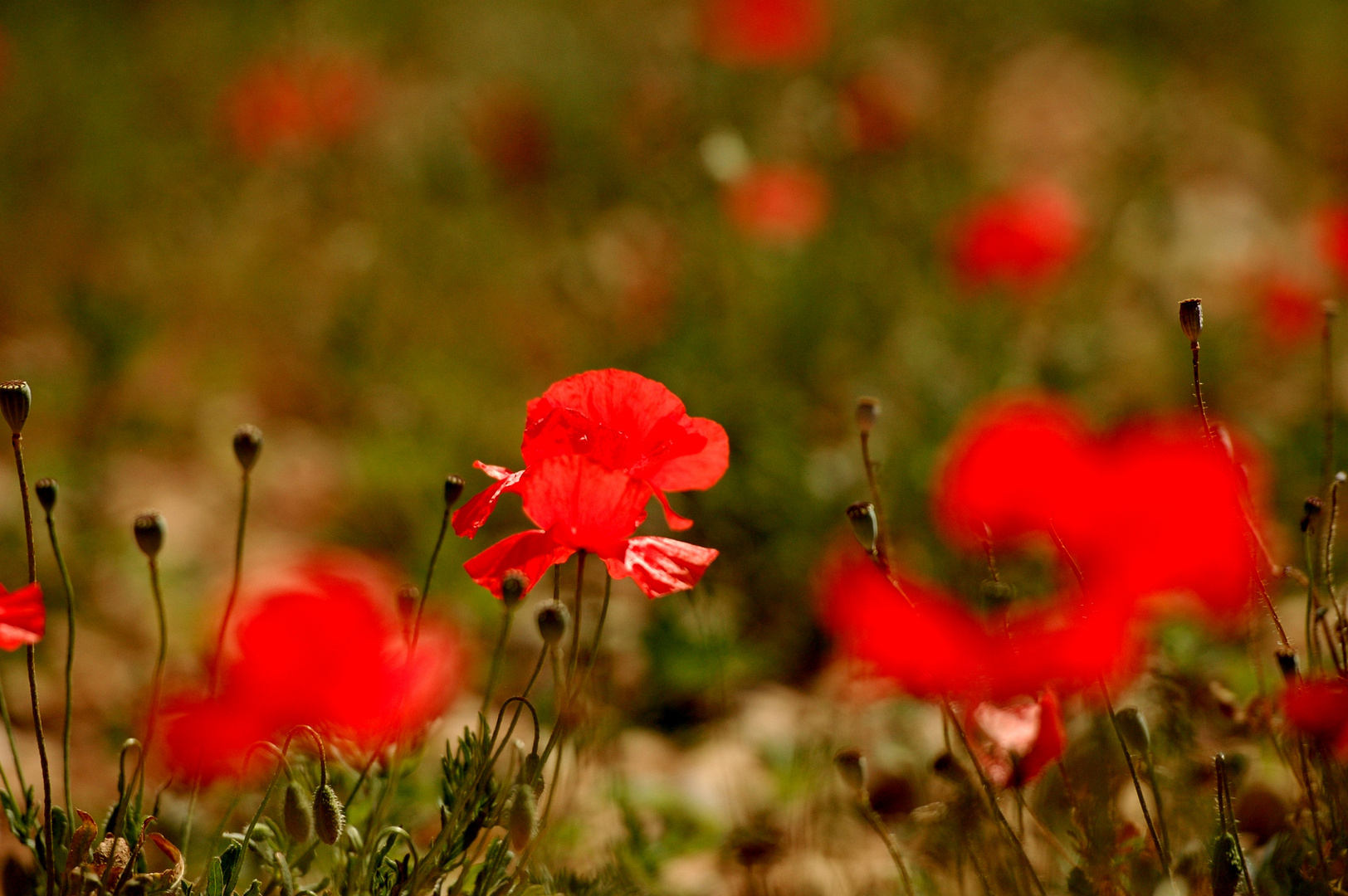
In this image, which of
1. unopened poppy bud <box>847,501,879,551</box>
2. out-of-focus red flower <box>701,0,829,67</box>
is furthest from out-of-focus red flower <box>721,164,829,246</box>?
unopened poppy bud <box>847,501,879,551</box>

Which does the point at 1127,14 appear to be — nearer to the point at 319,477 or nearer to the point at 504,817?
the point at 319,477

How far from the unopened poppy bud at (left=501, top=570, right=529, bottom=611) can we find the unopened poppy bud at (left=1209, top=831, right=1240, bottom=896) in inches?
23.8

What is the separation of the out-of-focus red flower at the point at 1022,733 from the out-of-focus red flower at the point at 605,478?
31cm

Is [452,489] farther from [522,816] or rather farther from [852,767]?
[852,767]

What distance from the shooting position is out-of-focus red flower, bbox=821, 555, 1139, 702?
36.8 inches

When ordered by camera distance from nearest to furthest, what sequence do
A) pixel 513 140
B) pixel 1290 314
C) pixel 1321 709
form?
1. pixel 1321 709
2. pixel 1290 314
3. pixel 513 140

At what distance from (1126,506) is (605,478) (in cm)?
49

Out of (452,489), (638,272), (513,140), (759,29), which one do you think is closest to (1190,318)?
(452,489)

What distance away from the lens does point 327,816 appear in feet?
3.28

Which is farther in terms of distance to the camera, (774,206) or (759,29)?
(759,29)

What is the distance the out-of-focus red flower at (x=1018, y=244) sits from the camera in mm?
2916

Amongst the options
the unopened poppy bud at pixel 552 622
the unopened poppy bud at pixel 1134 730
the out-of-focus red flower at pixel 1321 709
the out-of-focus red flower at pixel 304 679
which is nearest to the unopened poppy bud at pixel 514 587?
the unopened poppy bud at pixel 552 622

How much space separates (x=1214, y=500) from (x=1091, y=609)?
15cm

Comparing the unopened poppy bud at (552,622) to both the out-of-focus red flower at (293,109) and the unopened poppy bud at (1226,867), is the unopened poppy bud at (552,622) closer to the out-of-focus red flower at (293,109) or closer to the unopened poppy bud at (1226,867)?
the unopened poppy bud at (1226,867)
